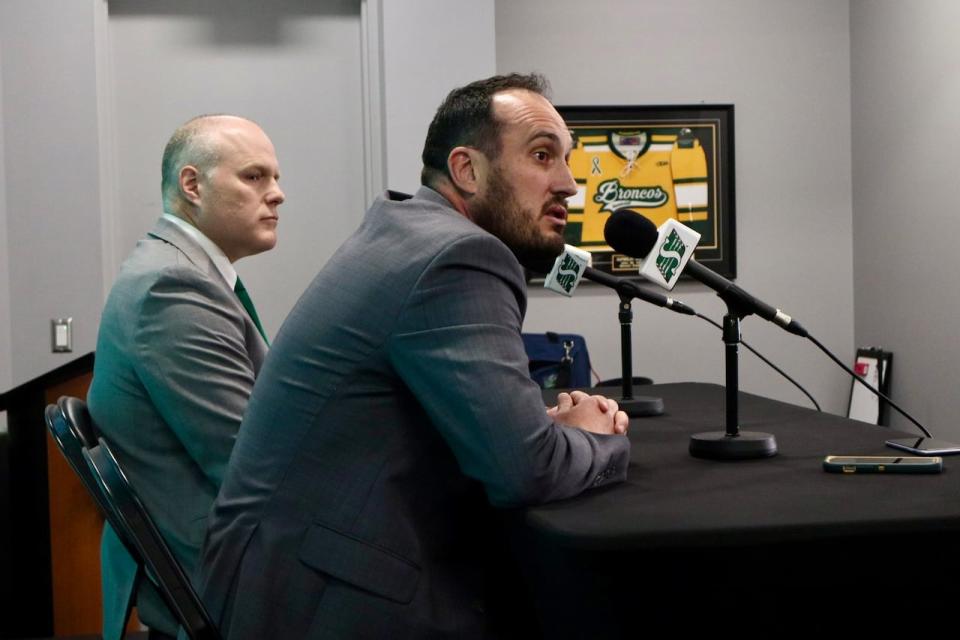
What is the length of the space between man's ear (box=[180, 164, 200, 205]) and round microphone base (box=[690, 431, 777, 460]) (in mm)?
1148

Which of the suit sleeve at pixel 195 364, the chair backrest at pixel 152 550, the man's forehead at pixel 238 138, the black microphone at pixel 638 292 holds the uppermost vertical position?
the man's forehead at pixel 238 138

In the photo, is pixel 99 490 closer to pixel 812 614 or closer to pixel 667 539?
pixel 667 539

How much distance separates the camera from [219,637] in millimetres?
1356

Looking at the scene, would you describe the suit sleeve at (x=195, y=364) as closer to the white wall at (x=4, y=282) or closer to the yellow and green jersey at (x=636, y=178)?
the white wall at (x=4, y=282)

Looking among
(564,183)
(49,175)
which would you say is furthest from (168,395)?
(49,175)

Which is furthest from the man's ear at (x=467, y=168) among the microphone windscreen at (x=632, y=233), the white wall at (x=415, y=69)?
the white wall at (x=415, y=69)

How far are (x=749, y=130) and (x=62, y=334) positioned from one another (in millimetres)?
3095

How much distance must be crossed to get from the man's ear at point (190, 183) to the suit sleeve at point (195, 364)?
0.37 m

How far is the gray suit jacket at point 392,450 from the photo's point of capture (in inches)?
48.0

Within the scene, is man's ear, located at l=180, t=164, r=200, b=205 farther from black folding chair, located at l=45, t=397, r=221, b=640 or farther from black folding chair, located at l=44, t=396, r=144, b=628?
black folding chair, located at l=45, t=397, r=221, b=640

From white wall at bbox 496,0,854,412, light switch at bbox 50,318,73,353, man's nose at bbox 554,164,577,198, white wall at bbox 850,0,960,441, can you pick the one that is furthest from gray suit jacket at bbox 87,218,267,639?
white wall at bbox 850,0,960,441

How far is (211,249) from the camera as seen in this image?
2.11 metres

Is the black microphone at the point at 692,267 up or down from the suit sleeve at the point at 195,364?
up

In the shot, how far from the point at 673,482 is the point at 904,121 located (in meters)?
3.63
